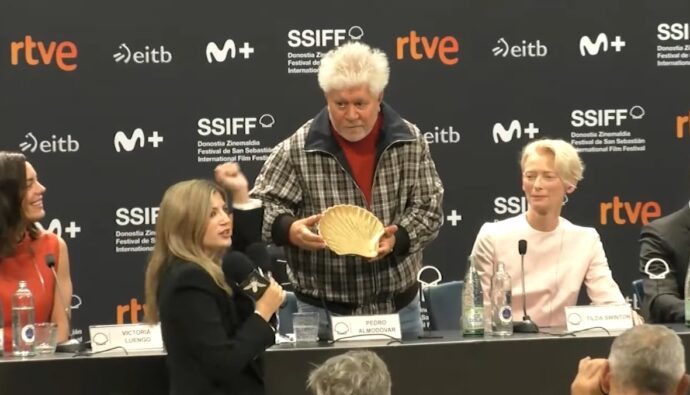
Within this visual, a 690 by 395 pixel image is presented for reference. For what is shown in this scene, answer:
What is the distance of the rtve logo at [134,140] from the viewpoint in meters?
6.70

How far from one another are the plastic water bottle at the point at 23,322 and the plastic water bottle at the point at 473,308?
149 cm

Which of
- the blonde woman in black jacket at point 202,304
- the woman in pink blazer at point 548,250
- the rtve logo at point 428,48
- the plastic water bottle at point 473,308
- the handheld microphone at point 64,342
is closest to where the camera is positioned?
the blonde woman in black jacket at point 202,304

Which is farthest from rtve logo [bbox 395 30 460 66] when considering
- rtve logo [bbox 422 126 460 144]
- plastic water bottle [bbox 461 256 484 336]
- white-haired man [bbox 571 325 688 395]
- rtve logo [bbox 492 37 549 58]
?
white-haired man [bbox 571 325 688 395]

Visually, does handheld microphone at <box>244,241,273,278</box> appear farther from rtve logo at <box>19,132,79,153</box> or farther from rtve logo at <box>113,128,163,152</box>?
rtve logo at <box>19,132,79,153</box>

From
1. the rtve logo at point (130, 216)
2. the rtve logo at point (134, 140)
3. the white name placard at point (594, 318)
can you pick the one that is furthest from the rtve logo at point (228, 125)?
the white name placard at point (594, 318)

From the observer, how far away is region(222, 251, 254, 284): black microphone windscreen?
12.3 feet

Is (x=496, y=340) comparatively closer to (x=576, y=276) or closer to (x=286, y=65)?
(x=576, y=276)

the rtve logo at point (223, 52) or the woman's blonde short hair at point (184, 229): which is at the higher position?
the rtve logo at point (223, 52)

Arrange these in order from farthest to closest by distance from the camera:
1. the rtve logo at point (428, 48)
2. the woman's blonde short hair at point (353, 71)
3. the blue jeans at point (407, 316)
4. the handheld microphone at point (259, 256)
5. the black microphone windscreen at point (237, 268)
→ the rtve logo at point (428, 48), the blue jeans at point (407, 316), the woman's blonde short hair at point (353, 71), the handheld microphone at point (259, 256), the black microphone windscreen at point (237, 268)

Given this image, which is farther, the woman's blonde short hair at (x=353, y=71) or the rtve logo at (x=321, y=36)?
the rtve logo at (x=321, y=36)

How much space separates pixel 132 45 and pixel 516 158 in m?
2.28

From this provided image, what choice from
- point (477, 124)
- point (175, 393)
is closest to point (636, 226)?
point (477, 124)

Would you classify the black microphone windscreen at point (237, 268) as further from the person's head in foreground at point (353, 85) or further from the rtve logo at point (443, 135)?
the rtve logo at point (443, 135)

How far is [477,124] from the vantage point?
268 inches
